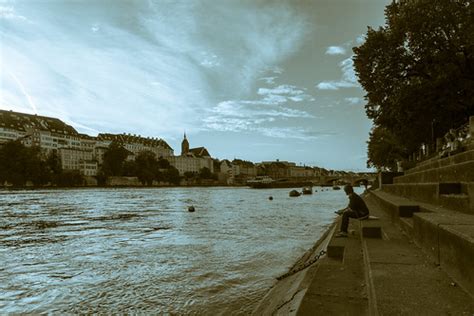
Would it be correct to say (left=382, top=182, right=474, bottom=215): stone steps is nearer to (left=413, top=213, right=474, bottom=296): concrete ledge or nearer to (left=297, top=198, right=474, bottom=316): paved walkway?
(left=297, top=198, right=474, bottom=316): paved walkway

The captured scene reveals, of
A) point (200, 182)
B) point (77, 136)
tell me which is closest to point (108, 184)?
point (77, 136)

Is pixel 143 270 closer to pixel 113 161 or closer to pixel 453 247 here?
pixel 453 247

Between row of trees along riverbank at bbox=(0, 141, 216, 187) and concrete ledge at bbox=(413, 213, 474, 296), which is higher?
row of trees along riverbank at bbox=(0, 141, 216, 187)

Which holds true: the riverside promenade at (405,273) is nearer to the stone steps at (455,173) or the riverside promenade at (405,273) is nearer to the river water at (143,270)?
the stone steps at (455,173)

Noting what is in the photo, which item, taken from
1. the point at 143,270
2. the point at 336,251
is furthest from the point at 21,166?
the point at 336,251

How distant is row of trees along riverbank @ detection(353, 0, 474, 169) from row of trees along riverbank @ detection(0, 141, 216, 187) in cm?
10196

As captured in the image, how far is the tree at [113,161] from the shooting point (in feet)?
445

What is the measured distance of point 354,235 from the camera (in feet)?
28.4

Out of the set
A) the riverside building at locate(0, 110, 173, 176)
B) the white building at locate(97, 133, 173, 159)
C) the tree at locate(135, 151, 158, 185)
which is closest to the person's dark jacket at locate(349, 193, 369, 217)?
the riverside building at locate(0, 110, 173, 176)

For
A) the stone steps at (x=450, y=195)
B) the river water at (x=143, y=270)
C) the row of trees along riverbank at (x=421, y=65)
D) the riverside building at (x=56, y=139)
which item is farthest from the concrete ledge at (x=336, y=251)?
the riverside building at (x=56, y=139)

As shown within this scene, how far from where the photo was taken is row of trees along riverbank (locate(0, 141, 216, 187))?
9838 cm

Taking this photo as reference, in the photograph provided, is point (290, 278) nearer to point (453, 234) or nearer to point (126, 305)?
point (126, 305)

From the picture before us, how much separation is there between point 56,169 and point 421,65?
116463mm

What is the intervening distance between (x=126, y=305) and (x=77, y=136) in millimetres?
173045
